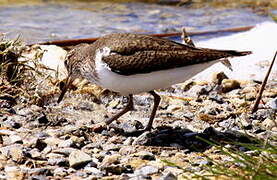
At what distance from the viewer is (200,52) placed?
5824 mm

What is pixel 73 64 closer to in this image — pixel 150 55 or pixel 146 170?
pixel 150 55

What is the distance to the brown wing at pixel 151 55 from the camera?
5734mm

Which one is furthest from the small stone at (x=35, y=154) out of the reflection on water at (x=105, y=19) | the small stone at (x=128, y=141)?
the reflection on water at (x=105, y=19)

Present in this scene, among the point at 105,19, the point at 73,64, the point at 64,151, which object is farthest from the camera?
the point at 105,19

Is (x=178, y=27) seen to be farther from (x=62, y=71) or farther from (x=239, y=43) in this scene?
(x=62, y=71)

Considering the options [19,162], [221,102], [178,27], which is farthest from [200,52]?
[178,27]

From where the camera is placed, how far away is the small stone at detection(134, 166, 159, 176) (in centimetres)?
469

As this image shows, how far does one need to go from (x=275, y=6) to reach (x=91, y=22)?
190 inches

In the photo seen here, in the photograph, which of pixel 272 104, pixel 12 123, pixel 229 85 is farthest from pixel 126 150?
pixel 229 85

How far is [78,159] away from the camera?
4801mm

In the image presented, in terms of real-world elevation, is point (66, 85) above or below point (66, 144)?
above

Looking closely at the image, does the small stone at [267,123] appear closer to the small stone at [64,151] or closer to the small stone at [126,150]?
the small stone at [126,150]

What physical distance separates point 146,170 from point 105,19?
914 centimetres

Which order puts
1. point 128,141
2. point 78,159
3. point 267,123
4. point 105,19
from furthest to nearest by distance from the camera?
point 105,19
point 267,123
point 128,141
point 78,159
